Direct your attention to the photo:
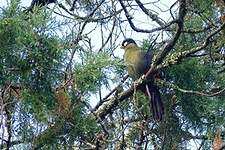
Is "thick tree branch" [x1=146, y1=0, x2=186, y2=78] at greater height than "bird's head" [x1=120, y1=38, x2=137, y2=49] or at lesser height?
lesser

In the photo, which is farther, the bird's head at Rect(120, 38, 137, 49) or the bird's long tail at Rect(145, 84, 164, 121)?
the bird's head at Rect(120, 38, 137, 49)

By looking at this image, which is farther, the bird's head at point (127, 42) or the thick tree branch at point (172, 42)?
the bird's head at point (127, 42)

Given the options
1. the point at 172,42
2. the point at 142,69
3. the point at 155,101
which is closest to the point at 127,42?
the point at 142,69

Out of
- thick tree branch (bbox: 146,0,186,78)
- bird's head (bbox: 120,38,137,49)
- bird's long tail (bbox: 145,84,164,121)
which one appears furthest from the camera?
bird's head (bbox: 120,38,137,49)

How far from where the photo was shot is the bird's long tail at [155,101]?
2488mm

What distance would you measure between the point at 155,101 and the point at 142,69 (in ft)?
2.05

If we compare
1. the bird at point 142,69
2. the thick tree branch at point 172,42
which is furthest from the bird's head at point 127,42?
the thick tree branch at point 172,42

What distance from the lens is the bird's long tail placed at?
8.16 ft

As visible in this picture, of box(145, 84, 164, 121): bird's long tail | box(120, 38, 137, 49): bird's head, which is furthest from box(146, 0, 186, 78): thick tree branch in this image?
box(120, 38, 137, 49): bird's head

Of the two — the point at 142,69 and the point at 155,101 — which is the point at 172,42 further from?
the point at 142,69

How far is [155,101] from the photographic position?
2600mm

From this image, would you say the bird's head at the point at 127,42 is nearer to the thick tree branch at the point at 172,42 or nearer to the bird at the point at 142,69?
the bird at the point at 142,69

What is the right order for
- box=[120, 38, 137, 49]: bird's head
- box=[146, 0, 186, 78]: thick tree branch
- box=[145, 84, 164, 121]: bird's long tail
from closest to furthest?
box=[146, 0, 186, 78]: thick tree branch < box=[145, 84, 164, 121]: bird's long tail < box=[120, 38, 137, 49]: bird's head

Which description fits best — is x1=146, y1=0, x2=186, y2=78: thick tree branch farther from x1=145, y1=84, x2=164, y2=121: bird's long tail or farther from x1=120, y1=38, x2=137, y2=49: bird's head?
x1=120, y1=38, x2=137, y2=49: bird's head
